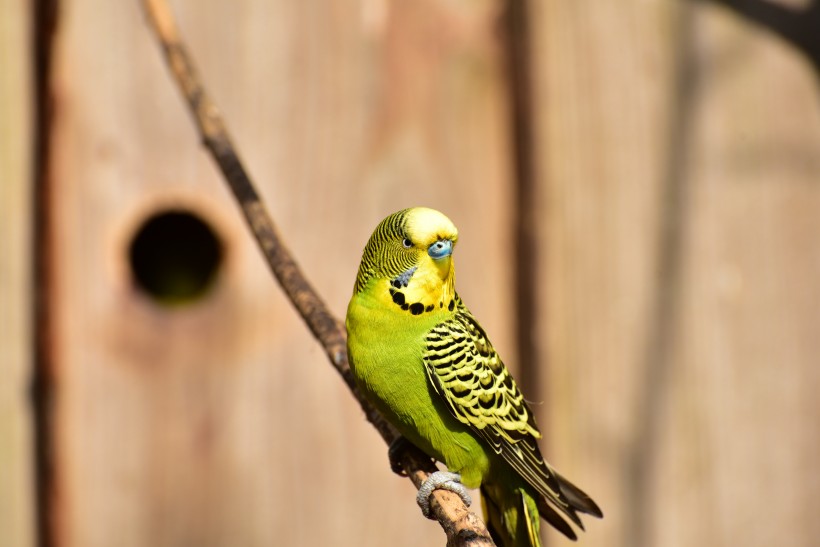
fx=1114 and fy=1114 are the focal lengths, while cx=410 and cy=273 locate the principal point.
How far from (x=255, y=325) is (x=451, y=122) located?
89cm

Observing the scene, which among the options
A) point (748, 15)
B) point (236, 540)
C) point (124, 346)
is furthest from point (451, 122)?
point (236, 540)

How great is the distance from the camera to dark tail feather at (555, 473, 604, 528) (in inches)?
108

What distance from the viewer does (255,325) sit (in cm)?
350

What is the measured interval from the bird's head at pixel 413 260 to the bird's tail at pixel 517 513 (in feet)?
1.84

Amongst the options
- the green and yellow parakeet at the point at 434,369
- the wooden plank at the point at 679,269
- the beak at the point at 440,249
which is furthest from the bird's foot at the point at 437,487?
the wooden plank at the point at 679,269

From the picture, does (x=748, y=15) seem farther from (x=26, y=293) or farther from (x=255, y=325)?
(x=26, y=293)

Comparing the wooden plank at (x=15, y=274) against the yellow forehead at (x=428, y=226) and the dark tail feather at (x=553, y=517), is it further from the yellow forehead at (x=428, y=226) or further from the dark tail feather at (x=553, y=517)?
the dark tail feather at (x=553, y=517)

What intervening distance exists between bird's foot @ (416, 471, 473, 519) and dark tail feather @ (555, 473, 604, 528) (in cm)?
25

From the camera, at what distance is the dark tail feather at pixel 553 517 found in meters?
2.80

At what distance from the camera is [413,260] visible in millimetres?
2684

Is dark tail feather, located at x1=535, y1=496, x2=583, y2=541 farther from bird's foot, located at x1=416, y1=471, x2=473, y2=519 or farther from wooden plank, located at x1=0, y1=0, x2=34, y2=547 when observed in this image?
wooden plank, located at x1=0, y1=0, x2=34, y2=547

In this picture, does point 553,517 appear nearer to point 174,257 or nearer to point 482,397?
point 482,397

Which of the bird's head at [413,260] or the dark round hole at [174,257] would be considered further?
the dark round hole at [174,257]

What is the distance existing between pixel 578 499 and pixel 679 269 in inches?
37.8
